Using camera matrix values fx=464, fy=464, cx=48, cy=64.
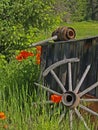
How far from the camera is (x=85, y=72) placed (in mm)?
5836

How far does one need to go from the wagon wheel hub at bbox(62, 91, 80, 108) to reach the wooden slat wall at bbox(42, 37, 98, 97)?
33cm

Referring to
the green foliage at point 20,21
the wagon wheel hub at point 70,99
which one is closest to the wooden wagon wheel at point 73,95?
the wagon wheel hub at point 70,99

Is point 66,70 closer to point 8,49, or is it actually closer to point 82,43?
point 82,43

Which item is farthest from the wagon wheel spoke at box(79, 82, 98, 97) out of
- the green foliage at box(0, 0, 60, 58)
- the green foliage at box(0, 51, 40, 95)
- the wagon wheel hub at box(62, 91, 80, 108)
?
the green foliage at box(0, 0, 60, 58)

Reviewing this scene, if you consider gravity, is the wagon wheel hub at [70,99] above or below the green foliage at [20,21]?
below

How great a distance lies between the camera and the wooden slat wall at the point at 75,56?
591 cm

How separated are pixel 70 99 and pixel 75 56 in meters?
0.62

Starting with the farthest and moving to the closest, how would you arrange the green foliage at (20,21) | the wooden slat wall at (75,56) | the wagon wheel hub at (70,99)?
1. the green foliage at (20,21)
2. the wooden slat wall at (75,56)
3. the wagon wheel hub at (70,99)

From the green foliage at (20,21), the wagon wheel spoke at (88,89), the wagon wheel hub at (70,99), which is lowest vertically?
the wagon wheel hub at (70,99)

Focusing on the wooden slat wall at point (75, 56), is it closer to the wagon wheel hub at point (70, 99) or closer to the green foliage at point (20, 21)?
the wagon wheel hub at point (70, 99)

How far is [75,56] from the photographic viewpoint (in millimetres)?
6070

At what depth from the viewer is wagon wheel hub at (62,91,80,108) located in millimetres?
5652

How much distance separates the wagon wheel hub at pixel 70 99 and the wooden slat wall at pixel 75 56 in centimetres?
33

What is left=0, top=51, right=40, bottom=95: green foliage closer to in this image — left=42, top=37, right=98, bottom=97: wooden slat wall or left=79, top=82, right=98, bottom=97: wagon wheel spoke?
left=42, top=37, right=98, bottom=97: wooden slat wall
